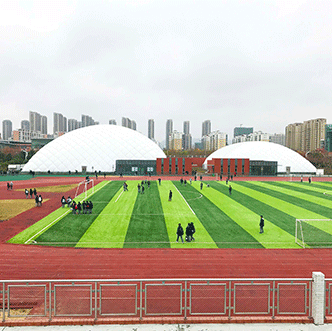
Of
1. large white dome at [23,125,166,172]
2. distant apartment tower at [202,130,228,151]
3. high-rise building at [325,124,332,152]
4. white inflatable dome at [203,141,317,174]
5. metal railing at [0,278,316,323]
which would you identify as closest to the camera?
metal railing at [0,278,316,323]

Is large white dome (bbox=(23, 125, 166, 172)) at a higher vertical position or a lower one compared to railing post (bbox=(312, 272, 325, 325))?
higher

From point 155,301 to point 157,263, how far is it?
3.60 meters

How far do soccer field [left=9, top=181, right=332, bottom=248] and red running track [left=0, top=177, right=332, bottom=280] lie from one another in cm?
96

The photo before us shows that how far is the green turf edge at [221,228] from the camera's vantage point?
15.1 m

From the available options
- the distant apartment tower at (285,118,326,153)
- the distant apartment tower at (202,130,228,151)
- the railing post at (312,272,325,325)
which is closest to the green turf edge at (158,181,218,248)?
the railing post at (312,272,325,325)

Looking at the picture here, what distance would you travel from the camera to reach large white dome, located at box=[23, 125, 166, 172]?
225 ft

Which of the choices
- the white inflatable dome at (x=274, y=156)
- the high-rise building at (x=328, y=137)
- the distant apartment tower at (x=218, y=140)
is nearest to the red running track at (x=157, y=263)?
the white inflatable dome at (x=274, y=156)

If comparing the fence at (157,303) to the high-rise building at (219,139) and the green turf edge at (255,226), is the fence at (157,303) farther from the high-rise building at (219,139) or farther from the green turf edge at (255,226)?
the high-rise building at (219,139)

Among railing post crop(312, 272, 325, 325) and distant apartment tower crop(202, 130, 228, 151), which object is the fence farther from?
distant apartment tower crop(202, 130, 228, 151)

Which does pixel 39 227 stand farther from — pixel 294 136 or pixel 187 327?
pixel 294 136

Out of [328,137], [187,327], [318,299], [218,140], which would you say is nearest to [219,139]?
[218,140]

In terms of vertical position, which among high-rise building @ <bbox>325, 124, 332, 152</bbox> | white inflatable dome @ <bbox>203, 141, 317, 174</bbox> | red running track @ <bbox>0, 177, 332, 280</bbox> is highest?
high-rise building @ <bbox>325, 124, 332, 152</bbox>

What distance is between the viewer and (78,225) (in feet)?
60.6

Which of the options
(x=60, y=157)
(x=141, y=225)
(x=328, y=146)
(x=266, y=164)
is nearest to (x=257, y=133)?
(x=328, y=146)
